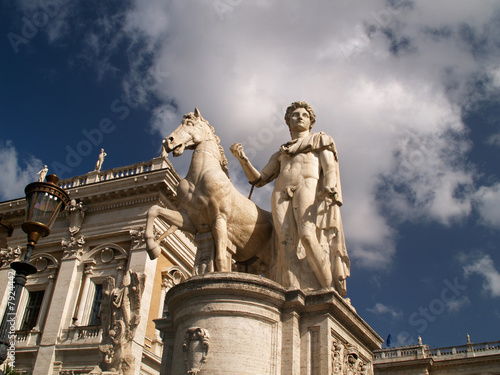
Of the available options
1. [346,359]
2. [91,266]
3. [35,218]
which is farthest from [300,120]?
[91,266]

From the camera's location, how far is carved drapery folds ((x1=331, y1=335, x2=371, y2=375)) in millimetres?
6160

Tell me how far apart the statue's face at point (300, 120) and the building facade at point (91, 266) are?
1521 centimetres

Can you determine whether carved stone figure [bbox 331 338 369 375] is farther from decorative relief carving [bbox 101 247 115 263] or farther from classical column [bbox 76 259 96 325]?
decorative relief carving [bbox 101 247 115 263]

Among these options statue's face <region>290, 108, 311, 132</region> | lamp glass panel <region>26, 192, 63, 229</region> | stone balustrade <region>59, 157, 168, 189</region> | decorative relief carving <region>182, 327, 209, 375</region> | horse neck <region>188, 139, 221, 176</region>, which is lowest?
decorative relief carving <region>182, 327, 209, 375</region>

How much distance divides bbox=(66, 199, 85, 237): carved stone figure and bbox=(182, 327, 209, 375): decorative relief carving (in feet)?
68.8

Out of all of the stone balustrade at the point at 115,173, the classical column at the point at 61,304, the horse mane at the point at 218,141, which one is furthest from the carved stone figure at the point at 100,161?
the horse mane at the point at 218,141

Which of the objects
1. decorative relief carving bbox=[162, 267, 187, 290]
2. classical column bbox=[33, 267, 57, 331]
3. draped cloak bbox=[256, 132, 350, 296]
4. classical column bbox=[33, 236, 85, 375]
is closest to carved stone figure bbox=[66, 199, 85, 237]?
classical column bbox=[33, 236, 85, 375]

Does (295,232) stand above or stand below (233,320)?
above

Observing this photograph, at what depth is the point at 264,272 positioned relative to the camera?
784 cm

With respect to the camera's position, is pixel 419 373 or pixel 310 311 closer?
pixel 310 311

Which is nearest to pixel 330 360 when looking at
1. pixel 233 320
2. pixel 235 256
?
pixel 233 320

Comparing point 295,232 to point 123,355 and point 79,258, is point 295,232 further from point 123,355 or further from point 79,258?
point 79,258

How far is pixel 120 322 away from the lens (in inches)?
279

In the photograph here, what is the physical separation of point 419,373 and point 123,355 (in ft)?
104
